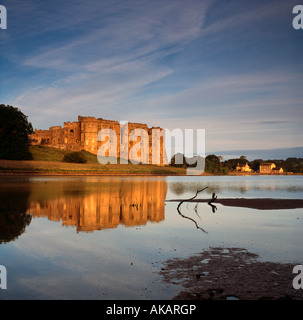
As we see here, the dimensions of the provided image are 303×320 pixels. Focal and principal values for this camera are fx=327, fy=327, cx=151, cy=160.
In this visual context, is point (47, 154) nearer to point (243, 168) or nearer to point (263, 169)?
point (243, 168)

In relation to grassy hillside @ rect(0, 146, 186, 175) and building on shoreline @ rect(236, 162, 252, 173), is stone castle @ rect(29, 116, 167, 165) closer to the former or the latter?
grassy hillside @ rect(0, 146, 186, 175)

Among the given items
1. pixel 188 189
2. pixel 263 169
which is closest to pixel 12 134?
pixel 188 189

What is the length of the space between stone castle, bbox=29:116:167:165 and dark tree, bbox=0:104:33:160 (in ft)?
68.8

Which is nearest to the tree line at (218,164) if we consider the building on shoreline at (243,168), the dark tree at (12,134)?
the building on shoreline at (243,168)

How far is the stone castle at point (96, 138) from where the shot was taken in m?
95.9

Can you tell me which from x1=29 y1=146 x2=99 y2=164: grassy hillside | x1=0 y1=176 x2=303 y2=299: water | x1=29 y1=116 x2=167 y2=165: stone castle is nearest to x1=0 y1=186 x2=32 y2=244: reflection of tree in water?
x1=0 y1=176 x2=303 y2=299: water

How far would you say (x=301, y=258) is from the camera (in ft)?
25.2

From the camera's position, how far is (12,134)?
62.8m

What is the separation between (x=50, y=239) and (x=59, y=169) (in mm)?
56524

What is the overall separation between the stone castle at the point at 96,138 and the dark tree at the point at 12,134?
21.0 m
